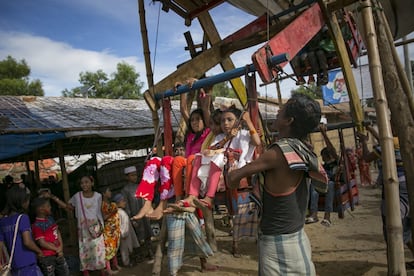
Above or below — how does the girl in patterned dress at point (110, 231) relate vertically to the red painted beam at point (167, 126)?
below

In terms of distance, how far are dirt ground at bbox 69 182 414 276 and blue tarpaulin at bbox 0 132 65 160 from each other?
2.48 m

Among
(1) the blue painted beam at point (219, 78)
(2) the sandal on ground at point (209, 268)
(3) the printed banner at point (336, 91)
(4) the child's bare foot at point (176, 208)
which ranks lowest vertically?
(2) the sandal on ground at point (209, 268)

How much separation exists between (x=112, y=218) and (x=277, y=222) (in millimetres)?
3953

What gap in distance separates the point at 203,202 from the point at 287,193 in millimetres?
1081

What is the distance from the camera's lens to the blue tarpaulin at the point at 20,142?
502 centimetres

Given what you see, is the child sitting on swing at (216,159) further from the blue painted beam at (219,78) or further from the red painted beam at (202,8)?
the red painted beam at (202,8)

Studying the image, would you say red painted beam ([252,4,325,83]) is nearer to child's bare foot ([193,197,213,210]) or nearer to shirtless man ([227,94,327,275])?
shirtless man ([227,94,327,275])

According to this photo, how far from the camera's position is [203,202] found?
2.94 m

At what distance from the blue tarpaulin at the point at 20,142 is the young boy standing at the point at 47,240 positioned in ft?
4.45

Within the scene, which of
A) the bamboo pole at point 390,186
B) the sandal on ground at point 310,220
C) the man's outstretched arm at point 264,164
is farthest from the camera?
the sandal on ground at point 310,220

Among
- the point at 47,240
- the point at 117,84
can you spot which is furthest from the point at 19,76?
the point at 47,240

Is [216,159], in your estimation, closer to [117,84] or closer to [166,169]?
[166,169]

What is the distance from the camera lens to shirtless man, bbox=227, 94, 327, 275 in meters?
2.00

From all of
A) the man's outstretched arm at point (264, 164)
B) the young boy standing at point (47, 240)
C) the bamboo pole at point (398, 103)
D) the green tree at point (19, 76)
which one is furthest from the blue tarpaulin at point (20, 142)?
the green tree at point (19, 76)
